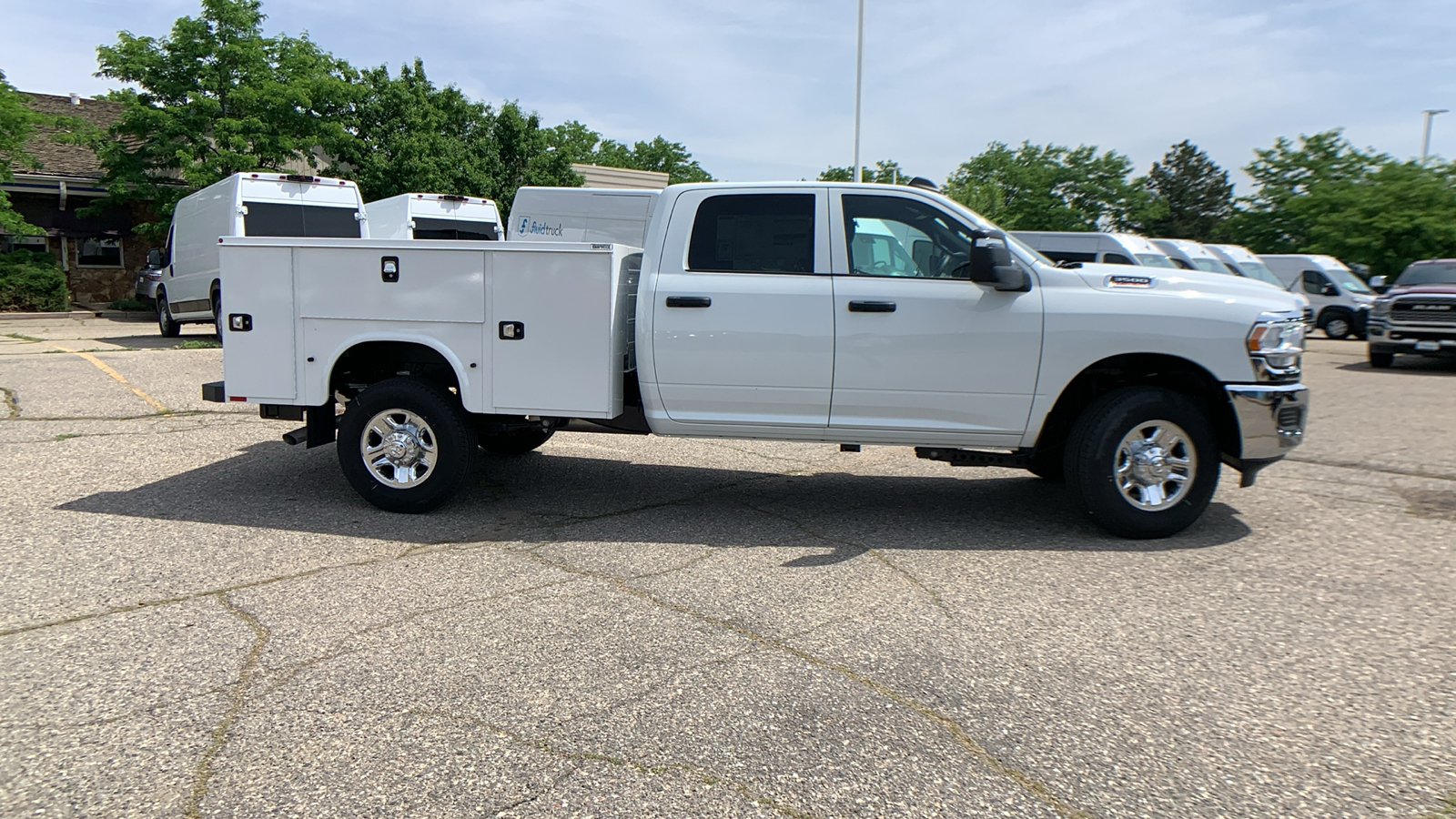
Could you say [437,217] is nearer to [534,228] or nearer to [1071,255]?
[534,228]

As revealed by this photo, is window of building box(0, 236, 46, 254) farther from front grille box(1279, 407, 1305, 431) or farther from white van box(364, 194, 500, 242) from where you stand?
front grille box(1279, 407, 1305, 431)

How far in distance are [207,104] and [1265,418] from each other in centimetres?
2620

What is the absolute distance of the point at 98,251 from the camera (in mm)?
30297

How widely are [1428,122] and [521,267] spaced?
55.3 meters

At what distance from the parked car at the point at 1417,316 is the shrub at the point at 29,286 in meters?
30.7

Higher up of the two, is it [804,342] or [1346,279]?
[1346,279]

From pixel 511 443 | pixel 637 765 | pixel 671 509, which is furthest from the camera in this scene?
→ pixel 511 443

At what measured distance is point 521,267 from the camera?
5973 millimetres

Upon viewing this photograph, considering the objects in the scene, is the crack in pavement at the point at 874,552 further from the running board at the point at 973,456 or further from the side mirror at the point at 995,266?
the side mirror at the point at 995,266

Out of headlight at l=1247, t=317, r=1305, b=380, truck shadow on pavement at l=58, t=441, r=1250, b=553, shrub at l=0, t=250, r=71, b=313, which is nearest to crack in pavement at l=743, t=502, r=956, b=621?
truck shadow on pavement at l=58, t=441, r=1250, b=553

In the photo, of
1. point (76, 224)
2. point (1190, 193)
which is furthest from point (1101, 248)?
point (1190, 193)

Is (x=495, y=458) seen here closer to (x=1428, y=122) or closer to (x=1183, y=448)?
(x=1183, y=448)

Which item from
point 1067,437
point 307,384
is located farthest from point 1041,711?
point 307,384

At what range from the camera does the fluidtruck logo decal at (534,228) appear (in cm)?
1106
